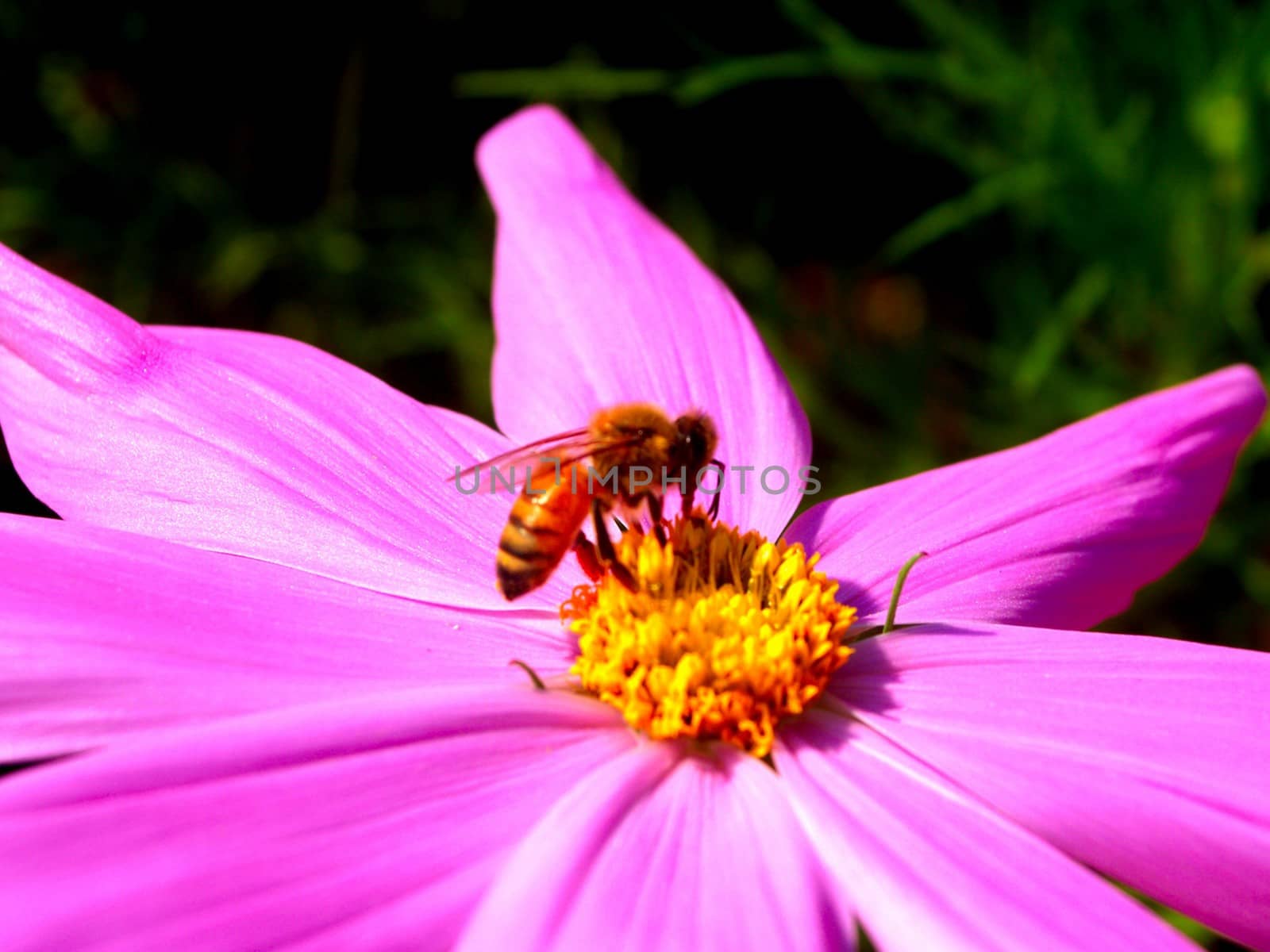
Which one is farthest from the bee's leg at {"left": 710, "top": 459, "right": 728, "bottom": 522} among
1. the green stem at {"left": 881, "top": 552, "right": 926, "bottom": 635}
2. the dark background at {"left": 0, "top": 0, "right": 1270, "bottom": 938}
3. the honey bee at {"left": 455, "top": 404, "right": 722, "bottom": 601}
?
the dark background at {"left": 0, "top": 0, "right": 1270, "bottom": 938}

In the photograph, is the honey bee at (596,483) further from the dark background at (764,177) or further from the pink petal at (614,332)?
the dark background at (764,177)

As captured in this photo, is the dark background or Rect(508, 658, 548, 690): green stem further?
the dark background

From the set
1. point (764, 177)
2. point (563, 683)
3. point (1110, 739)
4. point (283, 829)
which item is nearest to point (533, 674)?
point (563, 683)

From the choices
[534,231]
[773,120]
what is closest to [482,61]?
[773,120]

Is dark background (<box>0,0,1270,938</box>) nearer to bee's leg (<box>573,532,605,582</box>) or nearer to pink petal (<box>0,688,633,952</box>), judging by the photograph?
bee's leg (<box>573,532,605,582</box>)

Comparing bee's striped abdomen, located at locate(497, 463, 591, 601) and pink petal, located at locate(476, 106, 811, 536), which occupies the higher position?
pink petal, located at locate(476, 106, 811, 536)

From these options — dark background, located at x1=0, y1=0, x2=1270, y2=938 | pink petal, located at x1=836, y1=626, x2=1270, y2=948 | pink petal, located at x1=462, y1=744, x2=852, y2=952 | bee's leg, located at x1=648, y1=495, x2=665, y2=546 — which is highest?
dark background, located at x1=0, y1=0, x2=1270, y2=938
